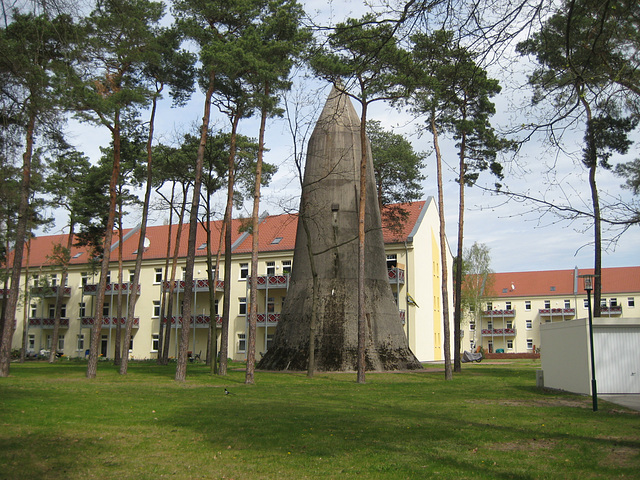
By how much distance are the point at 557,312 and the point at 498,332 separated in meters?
7.00

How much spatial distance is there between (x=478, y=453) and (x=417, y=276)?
120 feet

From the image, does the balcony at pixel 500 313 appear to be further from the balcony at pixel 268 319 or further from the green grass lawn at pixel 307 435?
the green grass lawn at pixel 307 435

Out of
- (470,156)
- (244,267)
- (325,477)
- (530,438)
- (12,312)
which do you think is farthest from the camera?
(244,267)

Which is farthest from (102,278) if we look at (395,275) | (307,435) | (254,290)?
(395,275)

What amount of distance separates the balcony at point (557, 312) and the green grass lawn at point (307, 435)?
178 ft

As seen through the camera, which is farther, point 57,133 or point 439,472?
point 57,133

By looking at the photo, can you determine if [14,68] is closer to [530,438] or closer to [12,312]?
[530,438]

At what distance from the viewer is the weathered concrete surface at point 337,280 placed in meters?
24.7

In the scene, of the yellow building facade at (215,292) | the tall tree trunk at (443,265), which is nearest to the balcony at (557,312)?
the yellow building facade at (215,292)

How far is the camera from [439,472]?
267 inches

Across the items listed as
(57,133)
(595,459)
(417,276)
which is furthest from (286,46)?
(417,276)

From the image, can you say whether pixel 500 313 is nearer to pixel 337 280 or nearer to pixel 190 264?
pixel 337 280

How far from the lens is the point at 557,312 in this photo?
6656cm

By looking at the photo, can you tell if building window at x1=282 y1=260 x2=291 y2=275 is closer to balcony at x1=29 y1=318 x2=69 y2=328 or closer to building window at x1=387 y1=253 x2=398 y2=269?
building window at x1=387 y1=253 x2=398 y2=269
